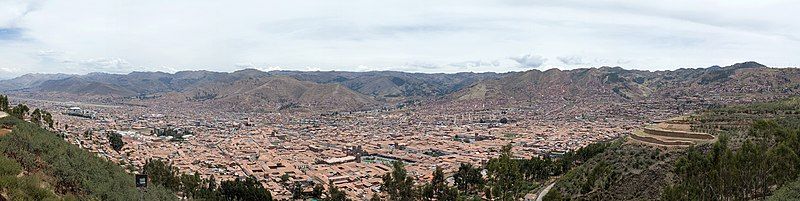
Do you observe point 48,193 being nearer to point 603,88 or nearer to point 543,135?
point 543,135

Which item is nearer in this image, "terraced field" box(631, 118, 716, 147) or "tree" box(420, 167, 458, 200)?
"tree" box(420, 167, 458, 200)

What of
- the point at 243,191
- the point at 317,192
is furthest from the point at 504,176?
the point at 243,191

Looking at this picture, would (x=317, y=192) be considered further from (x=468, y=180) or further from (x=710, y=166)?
(x=710, y=166)

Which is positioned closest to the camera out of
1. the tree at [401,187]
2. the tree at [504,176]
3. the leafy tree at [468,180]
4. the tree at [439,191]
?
the tree at [504,176]

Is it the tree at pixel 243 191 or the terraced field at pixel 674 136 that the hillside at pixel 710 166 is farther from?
the tree at pixel 243 191

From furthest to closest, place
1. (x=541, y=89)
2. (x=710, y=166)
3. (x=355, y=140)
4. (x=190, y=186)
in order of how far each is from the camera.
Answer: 1. (x=541, y=89)
2. (x=355, y=140)
3. (x=190, y=186)
4. (x=710, y=166)

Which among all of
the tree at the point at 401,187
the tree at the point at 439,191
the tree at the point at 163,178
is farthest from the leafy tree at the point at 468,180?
the tree at the point at 163,178

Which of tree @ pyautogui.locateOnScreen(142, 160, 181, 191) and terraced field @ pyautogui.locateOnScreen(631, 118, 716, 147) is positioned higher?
terraced field @ pyautogui.locateOnScreen(631, 118, 716, 147)

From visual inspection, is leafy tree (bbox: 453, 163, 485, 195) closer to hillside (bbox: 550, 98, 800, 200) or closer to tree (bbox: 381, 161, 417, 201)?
hillside (bbox: 550, 98, 800, 200)

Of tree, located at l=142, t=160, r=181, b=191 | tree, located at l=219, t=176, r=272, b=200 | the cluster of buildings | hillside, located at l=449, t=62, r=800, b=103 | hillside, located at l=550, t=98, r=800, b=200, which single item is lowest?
the cluster of buildings

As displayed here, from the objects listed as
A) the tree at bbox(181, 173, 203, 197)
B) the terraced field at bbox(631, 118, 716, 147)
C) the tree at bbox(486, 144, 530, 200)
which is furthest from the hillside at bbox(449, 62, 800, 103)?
the tree at bbox(181, 173, 203, 197)

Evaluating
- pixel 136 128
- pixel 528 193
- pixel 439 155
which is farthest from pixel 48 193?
pixel 136 128
